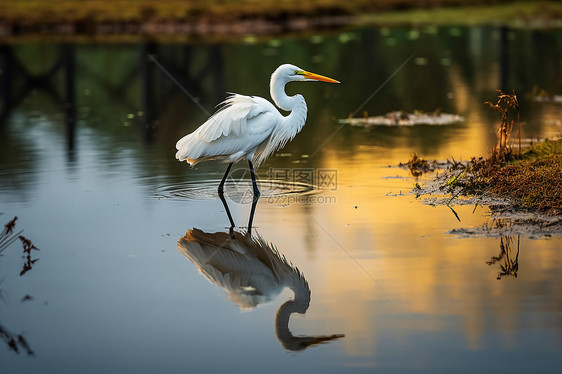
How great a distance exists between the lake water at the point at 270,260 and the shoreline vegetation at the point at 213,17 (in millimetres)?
17226

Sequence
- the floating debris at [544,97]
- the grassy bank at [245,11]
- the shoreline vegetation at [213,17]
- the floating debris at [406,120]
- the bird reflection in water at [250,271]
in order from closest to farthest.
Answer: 1. the bird reflection in water at [250,271]
2. the floating debris at [406,120]
3. the floating debris at [544,97]
4. the shoreline vegetation at [213,17]
5. the grassy bank at [245,11]

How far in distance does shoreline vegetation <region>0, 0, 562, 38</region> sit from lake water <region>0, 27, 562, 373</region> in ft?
56.5

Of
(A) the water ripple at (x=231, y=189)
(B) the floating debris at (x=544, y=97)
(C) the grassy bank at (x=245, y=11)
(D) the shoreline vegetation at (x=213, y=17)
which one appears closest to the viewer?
(A) the water ripple at (x=231, y=189)

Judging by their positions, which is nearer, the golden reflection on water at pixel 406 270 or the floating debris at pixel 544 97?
the golden reflection on water at pixel 406 270

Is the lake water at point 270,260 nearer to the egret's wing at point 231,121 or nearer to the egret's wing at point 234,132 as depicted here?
the egret's wing at point 234,132

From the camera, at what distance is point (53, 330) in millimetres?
4926

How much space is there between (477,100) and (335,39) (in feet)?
41.5

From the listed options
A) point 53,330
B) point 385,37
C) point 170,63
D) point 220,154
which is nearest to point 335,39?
point 385,37

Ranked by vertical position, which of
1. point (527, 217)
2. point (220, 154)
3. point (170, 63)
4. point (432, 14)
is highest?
point (432, 14)

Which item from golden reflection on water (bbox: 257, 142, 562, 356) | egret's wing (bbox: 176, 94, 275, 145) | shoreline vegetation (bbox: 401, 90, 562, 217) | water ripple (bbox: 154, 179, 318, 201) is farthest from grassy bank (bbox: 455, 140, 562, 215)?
egret's wing (bbox: 176, 94, 275, 145)

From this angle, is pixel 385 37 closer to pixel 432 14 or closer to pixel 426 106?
pixel 432 14

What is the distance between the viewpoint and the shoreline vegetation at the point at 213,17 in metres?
31.2

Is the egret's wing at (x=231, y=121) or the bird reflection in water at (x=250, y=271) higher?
the egret's wing at (x=231, y=121)

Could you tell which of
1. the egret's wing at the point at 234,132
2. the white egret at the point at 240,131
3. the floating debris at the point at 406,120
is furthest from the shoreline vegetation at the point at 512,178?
the floating debris at the point at 406,120
